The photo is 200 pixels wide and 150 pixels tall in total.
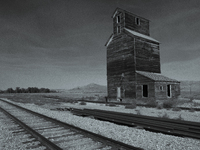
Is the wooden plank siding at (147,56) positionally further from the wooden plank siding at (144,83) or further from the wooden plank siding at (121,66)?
the wooden plank siding at (144,83)

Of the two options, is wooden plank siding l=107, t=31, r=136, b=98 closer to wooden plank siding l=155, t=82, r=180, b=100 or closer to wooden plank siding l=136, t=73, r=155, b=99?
wooden plank siding l=136, t=73, r=155, b=99

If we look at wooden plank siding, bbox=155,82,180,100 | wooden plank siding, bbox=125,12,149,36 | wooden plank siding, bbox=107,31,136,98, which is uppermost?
wooden plank siding, bbox=125,12,149,36

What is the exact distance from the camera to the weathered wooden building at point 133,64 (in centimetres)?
2091

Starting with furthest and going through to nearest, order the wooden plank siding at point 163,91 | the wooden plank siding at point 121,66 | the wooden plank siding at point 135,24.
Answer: the wooden plank siding at point 135,24 → the wooden plank siding at point 121,66 → the wooden plank siding at point 163,91

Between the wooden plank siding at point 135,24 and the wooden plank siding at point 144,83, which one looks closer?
the wooden plank siding at point 144,83

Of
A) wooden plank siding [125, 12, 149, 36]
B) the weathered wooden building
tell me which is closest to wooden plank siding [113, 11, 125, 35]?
the weathered wooden building

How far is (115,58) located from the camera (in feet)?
82.1

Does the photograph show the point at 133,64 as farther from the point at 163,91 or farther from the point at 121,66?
the point at 163,91

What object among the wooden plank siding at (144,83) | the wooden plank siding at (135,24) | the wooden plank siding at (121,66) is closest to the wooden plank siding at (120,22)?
the wooden plank siding at (135,24)

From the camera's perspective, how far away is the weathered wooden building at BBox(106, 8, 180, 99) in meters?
20.9

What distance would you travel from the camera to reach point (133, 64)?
870 inches

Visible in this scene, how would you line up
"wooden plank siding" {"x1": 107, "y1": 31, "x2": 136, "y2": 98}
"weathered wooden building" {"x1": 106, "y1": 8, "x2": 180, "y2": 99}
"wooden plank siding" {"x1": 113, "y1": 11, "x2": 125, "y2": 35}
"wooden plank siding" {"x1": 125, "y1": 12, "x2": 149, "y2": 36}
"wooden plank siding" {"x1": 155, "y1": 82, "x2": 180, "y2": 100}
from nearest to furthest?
"wooden plank siding" {"x1": 155, "y1": 82, "x2": 180, "y2": 100} → "weathered wooden building" {"x1": 106, "y1": 8, "x2": 180, "y2": 99} → "wooden plank siding" {"x1": 107, "y1": 31, "x2": 136, "y2": 98} → "wooden plank siding" {"x1": 113, "y1": 11, "x2": 125, "y2": 35} → "wooden plank siding" {"x1": 125, "y1": 12, "x2": 149, "y2": 36}

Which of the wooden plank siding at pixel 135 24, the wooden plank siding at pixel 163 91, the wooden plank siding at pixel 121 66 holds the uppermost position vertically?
the wooden plank siding at pixel 135 24

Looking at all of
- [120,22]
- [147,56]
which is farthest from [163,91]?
[120,22]
